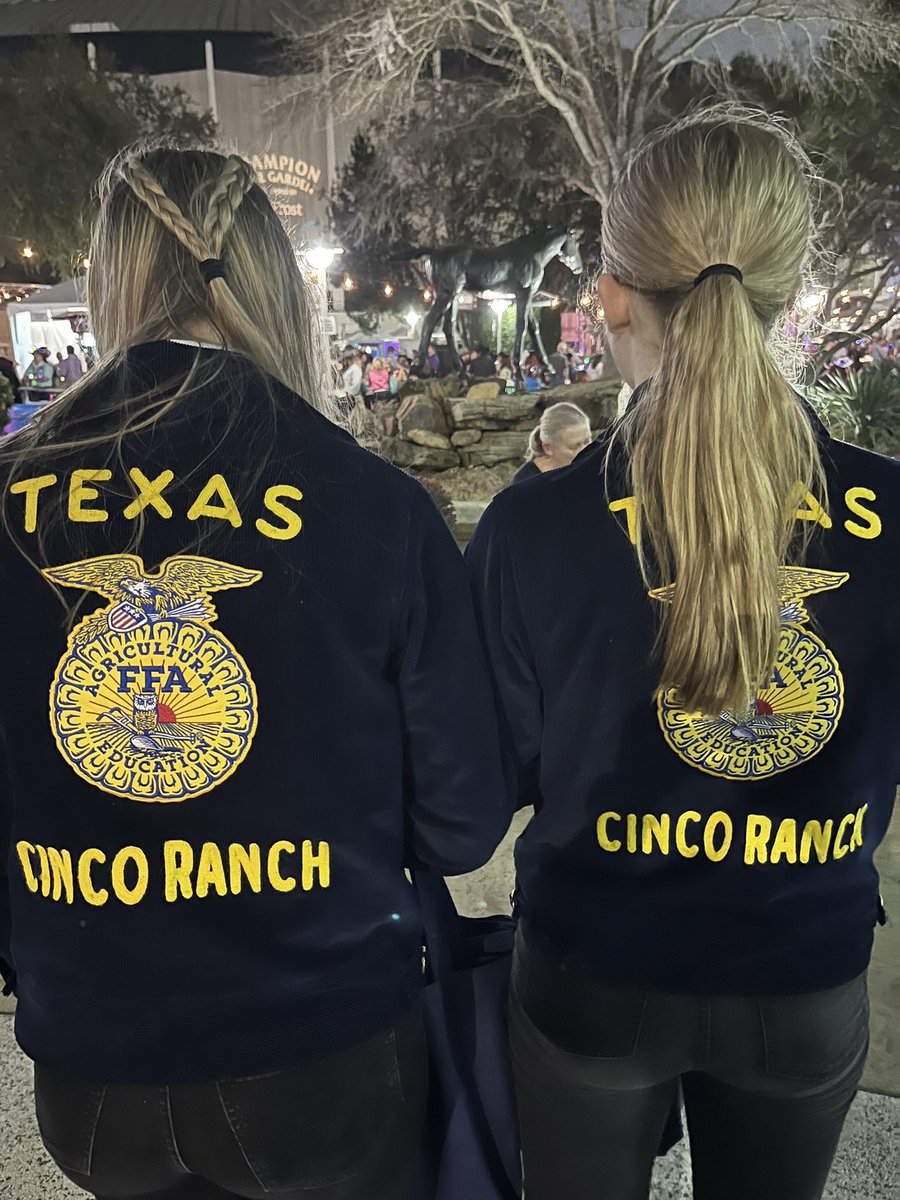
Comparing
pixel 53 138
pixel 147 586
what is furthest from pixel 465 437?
pixel 53 138

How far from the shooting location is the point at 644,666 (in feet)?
3.87

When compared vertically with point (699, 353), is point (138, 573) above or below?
below

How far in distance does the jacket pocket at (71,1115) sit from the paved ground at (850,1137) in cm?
117

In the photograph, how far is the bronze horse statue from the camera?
15.2 metres

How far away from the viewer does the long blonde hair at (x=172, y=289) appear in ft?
3.60

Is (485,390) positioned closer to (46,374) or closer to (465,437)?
(465,437)

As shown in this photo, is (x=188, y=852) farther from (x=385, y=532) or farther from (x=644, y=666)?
(x=644, y=666)

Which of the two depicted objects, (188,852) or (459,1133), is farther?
(459,1133)

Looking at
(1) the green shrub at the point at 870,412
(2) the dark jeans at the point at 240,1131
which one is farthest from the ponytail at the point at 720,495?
(1) the green shrub at the point at 870,412

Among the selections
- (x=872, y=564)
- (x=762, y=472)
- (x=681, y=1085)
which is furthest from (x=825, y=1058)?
(x=762, y=472)

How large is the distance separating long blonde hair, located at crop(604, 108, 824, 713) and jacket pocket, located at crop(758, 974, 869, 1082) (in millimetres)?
419

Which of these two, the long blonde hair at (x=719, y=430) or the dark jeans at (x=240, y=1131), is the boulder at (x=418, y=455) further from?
the dark jeans at (x=240, y=1131)

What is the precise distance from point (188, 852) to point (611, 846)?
1.82 ft

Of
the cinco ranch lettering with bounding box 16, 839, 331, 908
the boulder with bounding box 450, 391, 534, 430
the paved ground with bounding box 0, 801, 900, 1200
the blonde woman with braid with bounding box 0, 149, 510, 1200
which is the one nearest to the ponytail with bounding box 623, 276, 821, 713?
the blonde woman with braid with bounding box 0, 149, 510, 1200
